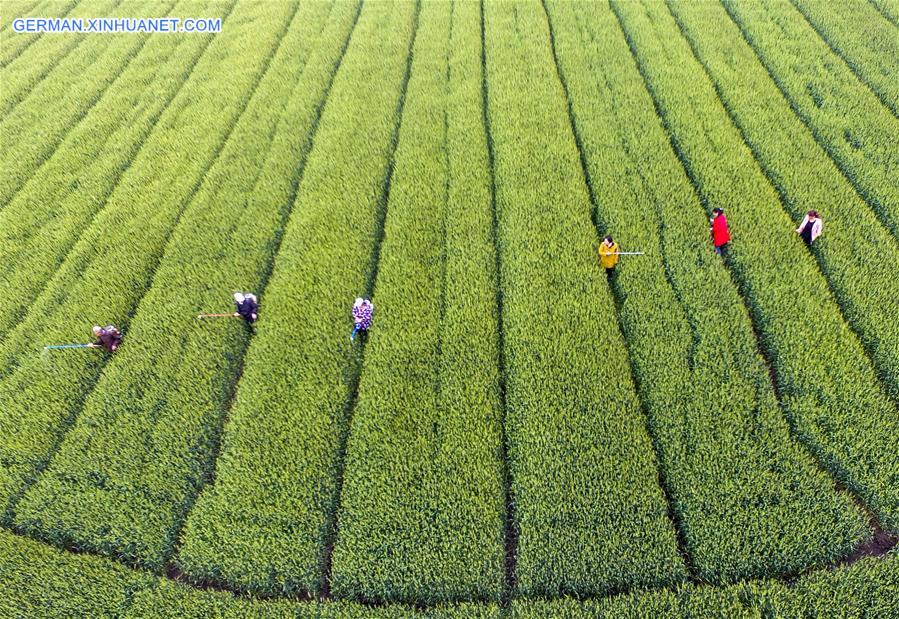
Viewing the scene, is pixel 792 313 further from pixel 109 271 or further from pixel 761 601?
pixel 109 271

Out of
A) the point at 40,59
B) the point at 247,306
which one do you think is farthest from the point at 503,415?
the point at 40,59

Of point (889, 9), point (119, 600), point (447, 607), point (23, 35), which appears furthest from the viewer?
point (23, 35)

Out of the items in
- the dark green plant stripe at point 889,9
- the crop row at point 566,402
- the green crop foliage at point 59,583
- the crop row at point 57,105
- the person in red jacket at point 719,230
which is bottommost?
the green crop foliage at point 59,583

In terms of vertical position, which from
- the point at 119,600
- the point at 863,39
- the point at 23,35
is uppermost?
the point at 863,39

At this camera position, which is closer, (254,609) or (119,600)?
(254,609)

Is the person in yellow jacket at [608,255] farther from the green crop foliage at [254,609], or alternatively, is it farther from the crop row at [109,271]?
the crop row at [109,271]

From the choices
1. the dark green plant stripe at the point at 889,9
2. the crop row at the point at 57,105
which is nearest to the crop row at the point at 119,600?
the crop row at the point at 57,105

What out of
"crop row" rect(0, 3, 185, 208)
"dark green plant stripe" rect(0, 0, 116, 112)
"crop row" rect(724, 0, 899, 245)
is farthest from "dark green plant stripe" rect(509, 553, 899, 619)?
"dark green plant stripe" rect(0, 0, 116, 112)
